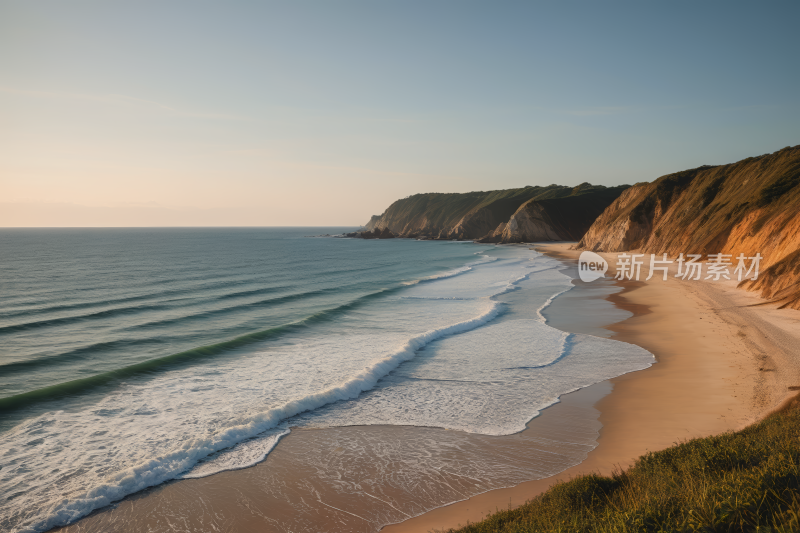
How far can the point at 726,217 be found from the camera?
40344 mm

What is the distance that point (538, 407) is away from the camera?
11.0 metres

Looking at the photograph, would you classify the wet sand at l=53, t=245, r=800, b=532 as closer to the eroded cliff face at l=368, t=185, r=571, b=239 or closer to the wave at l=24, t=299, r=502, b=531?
the wave at l=24, t=299, r=502, b=531

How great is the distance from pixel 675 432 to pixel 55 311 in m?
28.2

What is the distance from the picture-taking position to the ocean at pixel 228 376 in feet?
27.9

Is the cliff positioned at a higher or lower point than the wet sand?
higher

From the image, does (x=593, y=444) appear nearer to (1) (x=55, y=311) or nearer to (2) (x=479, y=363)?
(2) (x=479, y=363)

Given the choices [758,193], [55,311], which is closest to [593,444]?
[55,311]

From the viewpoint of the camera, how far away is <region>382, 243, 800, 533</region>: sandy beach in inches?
290

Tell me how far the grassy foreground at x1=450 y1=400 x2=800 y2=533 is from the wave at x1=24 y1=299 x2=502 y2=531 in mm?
5562

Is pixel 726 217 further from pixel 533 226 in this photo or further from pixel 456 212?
pixel 456 212

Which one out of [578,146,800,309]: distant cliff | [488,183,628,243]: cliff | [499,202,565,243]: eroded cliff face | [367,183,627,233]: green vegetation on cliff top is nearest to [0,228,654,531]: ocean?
[578,146,800,309]: distant cliff

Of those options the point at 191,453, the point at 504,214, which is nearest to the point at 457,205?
the point at 504,214

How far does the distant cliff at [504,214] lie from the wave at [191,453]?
99.4 metres

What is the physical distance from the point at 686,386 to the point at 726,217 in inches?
1456
